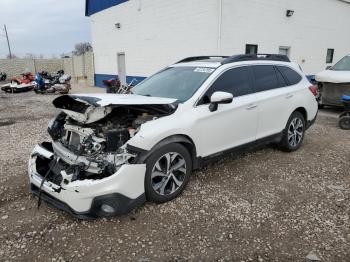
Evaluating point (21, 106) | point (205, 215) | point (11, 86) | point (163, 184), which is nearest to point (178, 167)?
point (163, 184)

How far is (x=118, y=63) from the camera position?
1744cm

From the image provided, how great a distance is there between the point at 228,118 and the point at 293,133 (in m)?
1.99

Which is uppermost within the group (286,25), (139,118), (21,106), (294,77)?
(286,25)

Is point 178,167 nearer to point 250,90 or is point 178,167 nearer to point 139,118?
point 139,118

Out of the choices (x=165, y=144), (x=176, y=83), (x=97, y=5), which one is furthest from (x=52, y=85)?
(x=165, y=144)

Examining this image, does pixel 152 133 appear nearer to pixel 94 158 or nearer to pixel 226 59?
pixel 94 158

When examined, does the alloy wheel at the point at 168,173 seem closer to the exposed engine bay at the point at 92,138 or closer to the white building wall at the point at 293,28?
the exposed engine bay at the point at 92,138

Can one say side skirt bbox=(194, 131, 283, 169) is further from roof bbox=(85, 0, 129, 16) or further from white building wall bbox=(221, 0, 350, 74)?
roof bbox=(85, 0, 129, 16)

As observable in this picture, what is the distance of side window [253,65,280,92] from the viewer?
5.01 meters

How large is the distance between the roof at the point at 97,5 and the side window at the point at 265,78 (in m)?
12.5

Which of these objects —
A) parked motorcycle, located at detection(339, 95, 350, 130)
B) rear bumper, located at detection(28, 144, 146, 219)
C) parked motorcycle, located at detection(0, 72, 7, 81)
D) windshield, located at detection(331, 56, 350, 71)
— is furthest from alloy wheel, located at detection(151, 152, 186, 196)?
parked motorcycle, located at detection(0, 72, 7, 81)

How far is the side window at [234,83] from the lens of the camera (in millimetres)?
4300

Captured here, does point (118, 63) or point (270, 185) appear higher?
point (118, 63)

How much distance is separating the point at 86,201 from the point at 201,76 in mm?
2333
